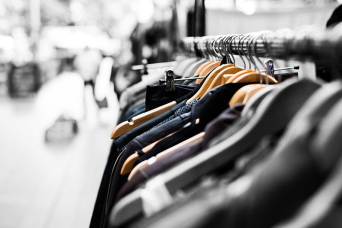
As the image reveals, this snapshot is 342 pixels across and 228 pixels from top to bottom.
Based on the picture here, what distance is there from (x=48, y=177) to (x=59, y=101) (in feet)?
14.6

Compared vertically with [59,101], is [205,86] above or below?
above

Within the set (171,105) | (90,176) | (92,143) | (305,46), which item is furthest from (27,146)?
(305,46)

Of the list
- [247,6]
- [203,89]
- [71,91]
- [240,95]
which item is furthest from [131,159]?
[71,91]

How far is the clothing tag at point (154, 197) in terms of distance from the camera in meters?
0.65

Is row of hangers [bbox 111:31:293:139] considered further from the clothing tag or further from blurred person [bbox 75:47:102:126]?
blurred person [bbox 75:47:102:126]

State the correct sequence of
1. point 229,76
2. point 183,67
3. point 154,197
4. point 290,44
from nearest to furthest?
1. point 154,197
2. point 290,44
3. point 229,76
4. point 183,67

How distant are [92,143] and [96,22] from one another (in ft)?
24.8

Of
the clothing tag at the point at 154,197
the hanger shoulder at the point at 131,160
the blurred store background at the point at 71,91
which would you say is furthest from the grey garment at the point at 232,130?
the blurred store background at the point at 71,91

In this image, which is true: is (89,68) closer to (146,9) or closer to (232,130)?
(146,9)

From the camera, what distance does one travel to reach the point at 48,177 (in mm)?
3320

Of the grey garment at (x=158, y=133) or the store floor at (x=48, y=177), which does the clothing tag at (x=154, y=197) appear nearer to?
the grey garment at (x=158, y=133)

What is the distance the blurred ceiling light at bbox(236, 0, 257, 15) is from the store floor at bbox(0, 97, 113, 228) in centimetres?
178

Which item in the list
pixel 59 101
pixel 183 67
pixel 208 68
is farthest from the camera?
pixel 59 101

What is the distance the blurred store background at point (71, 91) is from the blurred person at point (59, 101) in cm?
2
